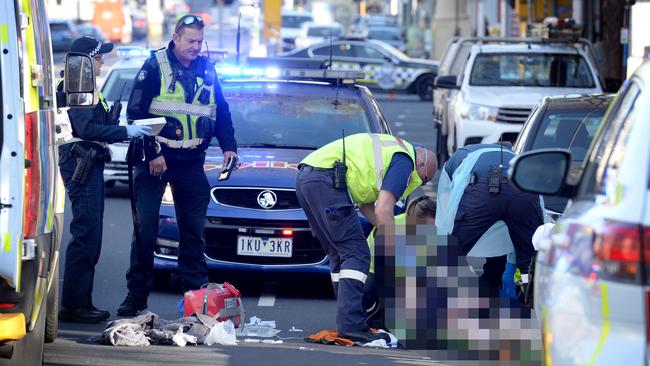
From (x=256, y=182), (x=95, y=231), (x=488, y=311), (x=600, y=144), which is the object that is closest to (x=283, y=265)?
(x=256, y=182)

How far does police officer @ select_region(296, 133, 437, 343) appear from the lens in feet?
27.0

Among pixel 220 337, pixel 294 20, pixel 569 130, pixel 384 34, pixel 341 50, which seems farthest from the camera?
pixel 294 20

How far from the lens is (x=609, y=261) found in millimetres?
4215

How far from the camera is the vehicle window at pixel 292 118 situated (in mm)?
11375

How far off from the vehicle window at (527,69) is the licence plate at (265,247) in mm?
9128

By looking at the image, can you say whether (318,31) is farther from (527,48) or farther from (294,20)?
(527,48)

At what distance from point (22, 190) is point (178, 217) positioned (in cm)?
352

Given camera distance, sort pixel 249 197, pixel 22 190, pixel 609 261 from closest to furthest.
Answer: pixel 609 261 → pixel 22 190 → pixel 249 197

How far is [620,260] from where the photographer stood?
4.18 meters

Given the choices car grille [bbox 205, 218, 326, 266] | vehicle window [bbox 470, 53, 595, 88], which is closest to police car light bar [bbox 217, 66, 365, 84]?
car grille [bbox 205, 218, 326, 266]

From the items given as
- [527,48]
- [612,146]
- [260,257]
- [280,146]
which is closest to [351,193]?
[260,257]

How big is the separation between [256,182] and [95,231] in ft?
4.75

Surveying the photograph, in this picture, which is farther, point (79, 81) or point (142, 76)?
point (142, 76)

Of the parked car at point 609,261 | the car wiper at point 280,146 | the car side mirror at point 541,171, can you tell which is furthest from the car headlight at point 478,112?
the parked car at point 609,261
